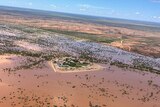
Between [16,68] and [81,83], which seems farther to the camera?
[16,68]

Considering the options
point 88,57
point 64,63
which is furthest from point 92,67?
point 88,57

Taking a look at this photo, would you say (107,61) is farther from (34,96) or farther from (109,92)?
(34,96)

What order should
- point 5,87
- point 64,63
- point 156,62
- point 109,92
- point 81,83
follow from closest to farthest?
point 5,87
point 109,92
point 81,83
point 64,63
point 156,62

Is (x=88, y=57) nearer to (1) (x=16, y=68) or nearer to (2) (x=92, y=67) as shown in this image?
(2) (x=92, y=67)

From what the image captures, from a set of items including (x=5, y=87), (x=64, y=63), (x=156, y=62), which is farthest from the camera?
(x=156, y=62)

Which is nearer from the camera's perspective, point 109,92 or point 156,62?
point 109,92

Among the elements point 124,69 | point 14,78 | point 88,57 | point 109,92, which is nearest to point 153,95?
point 109,92
